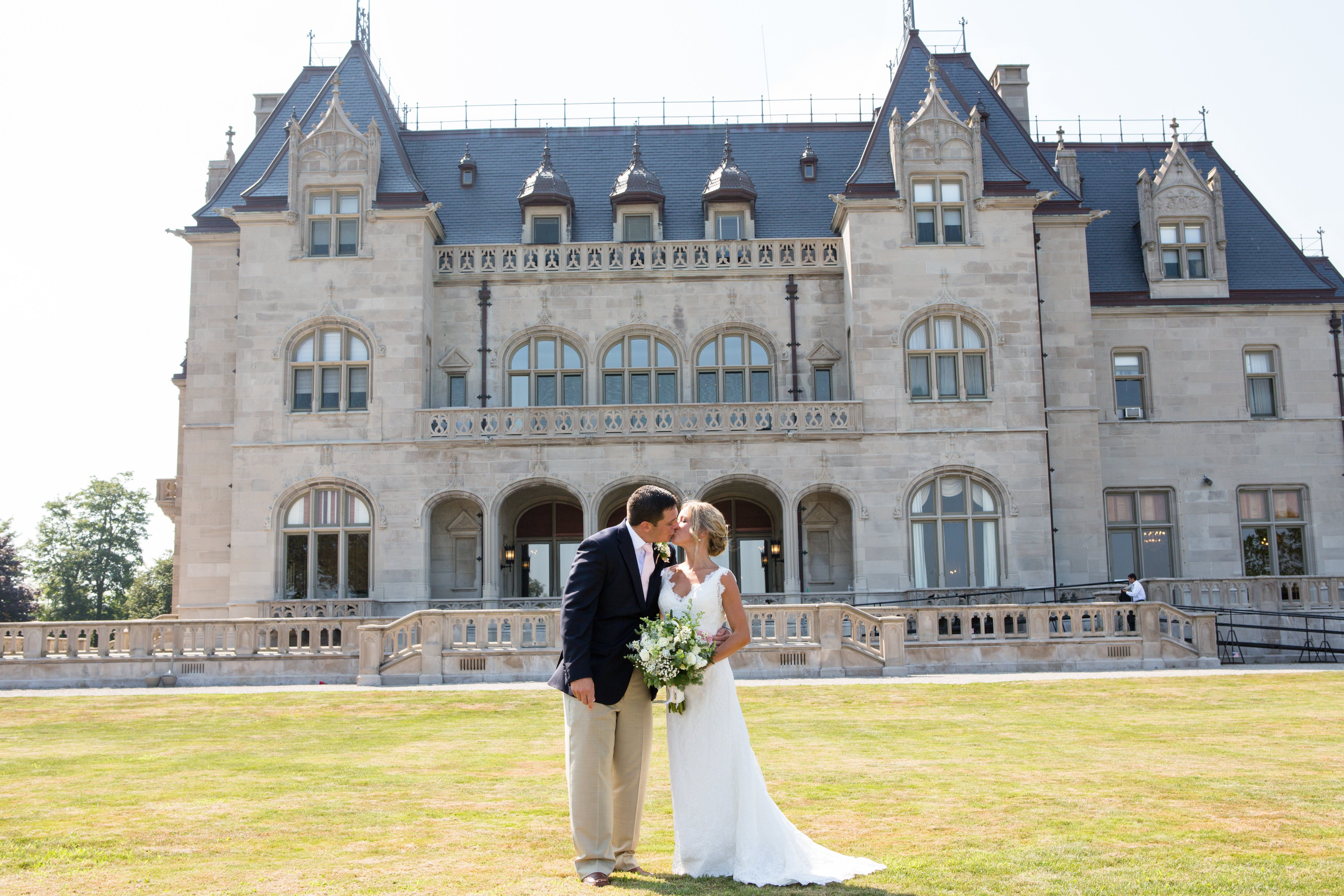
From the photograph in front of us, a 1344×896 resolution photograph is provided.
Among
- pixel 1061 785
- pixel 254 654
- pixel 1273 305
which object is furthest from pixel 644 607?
pixel 1273 305

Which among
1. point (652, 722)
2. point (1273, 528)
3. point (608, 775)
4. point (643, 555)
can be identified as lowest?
point (608, 775)

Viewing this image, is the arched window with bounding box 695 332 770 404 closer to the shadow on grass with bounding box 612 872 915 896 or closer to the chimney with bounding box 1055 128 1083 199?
the chimney with bounding box 1055 128 1083 199

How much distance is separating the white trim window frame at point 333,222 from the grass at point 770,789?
16.0m

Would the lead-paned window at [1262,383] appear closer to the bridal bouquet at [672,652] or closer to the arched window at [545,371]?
the arched window at [545,371]

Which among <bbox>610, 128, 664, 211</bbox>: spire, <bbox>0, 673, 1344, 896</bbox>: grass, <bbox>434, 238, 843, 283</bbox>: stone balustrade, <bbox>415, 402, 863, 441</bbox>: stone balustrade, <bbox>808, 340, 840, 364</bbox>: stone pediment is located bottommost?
<bbox>0, 673, 1344, 896</bbox>: grass

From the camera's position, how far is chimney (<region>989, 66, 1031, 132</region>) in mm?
36219

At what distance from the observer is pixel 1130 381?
32.1 meters

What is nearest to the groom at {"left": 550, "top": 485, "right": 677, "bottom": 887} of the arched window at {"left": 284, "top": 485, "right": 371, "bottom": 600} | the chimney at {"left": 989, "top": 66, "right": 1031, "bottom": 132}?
the arched window at {"left": 284, "top": 485, "right": 371, "bottom": 600}

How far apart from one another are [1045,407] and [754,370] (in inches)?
285

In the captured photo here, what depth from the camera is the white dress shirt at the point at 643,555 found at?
24.1 ft

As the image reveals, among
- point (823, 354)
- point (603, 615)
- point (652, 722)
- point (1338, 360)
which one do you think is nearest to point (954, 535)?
point (823, 354)

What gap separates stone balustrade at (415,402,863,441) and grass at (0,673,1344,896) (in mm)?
12716

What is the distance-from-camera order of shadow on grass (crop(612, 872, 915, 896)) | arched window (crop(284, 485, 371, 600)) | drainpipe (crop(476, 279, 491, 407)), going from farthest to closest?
drainpipe (crop(476, 279, 491, 407))
arched window (crop(284, 485, 371, 600))
shadow on grass (crop(612, 872, 915, 896))

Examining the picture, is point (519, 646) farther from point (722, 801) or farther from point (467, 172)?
point (467, 172)
